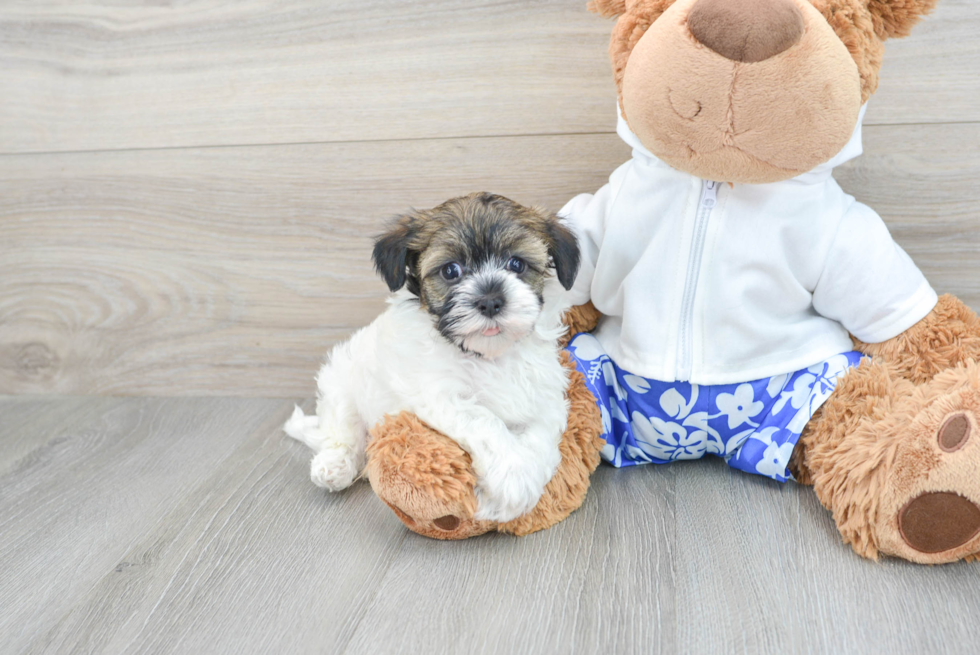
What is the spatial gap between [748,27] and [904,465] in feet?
2.31

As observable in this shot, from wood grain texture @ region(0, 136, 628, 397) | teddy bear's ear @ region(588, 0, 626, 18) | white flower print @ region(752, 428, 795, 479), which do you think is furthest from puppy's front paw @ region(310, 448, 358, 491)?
teddy bear's ear @ region(588, 0, 626, 18)

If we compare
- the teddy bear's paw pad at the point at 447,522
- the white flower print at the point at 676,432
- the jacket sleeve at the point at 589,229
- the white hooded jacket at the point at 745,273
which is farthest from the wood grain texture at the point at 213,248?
the teddy bear's paw pad at the point at 447,522

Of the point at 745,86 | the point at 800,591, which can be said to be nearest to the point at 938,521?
the point at 800,591

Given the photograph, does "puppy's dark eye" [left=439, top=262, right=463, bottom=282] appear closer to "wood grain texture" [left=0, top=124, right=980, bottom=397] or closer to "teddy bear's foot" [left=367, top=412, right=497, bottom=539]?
"teddy bear's foot" [left=367, top=412, right=497, bottom=539]

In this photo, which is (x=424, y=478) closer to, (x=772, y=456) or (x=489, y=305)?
(x=489, y=305)

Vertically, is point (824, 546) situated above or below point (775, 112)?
below

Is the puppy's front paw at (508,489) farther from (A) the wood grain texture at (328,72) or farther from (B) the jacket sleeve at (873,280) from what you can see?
(A) the wood grain texture at (328,72)

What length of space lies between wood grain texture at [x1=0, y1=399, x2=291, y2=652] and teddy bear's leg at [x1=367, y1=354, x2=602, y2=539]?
53cm

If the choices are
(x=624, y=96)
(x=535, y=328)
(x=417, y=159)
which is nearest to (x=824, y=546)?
(x=535, y=328)

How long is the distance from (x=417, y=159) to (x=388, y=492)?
2.82ft

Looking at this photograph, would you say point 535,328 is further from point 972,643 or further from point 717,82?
point 972,643

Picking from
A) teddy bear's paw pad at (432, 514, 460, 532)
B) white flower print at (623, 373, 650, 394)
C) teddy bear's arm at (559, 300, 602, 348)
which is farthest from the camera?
teddy bear's arm at (559, 300, 602, 348)

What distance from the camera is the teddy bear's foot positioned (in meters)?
1.25

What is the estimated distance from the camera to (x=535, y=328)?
1.38 metres
